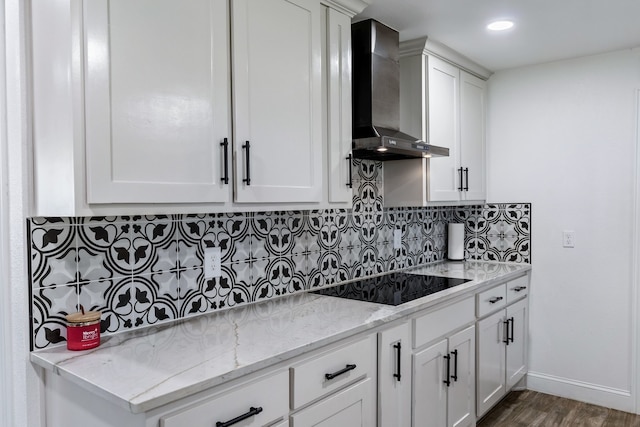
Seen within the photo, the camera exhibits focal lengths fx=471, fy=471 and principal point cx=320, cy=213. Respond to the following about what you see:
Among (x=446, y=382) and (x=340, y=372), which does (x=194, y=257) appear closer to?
(x=340, y=372)

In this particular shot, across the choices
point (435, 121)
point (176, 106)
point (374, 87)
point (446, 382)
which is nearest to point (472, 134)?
point (435, 121)

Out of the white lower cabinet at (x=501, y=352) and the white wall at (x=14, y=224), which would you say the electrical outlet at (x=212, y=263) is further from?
the white lower cabinet at (x=501, y=352)

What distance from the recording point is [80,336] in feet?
4.77

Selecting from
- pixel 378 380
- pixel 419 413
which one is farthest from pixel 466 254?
pixel 378 380

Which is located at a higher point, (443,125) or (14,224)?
(443,125)

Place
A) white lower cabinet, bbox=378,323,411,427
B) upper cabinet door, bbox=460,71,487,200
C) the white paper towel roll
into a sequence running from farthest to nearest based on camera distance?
the white paper towel roll → upper cabinet door, bbox=460,71,487,200 → white lower cabinet, bbox=378,323,411,427

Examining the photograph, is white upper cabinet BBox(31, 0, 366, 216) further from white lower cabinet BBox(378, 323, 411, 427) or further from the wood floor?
the wood floor

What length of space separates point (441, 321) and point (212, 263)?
46.0 inches

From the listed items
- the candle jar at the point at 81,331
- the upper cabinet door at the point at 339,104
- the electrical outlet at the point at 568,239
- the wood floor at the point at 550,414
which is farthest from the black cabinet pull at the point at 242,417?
the electrical outlet at the point at 568,239

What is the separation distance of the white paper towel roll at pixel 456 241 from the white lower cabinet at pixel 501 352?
534 millimetres

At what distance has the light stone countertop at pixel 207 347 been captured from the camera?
1.20 meters

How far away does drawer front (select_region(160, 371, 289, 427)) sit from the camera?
1.21 metres

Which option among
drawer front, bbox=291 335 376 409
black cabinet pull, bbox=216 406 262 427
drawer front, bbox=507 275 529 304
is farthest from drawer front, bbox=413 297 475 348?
black cabinet pull, bbox=216 406 262 427

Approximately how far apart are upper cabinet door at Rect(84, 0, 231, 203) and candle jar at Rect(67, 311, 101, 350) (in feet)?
1.36
